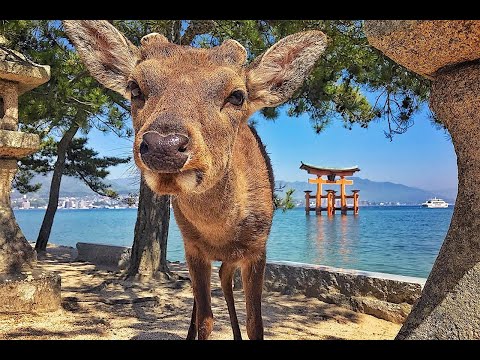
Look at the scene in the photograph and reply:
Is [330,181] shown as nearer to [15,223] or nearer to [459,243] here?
[15,223]

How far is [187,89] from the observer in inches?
89.6

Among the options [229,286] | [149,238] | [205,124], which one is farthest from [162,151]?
[149,238]

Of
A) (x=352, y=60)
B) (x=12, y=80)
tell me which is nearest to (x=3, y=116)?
(x=12, y=80)

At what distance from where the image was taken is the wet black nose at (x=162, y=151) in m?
1.87

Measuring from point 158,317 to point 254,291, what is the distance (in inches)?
111

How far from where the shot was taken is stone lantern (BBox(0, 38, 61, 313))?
4984 mm

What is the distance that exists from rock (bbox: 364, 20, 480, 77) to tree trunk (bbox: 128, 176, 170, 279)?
581 cm

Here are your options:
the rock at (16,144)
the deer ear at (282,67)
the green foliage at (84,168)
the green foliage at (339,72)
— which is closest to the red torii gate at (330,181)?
the green foliage at (84,168)

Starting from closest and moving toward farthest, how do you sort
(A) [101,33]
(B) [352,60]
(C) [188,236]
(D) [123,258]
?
(A) [101,33], (C) [188,236], (B) [352,60], (D) [123,258]

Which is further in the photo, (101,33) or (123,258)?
(123,258)

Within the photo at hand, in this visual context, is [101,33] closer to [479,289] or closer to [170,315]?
[479,289]

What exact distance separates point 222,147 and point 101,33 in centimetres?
105

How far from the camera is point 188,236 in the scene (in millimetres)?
2939

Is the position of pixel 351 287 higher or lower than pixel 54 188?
lower
